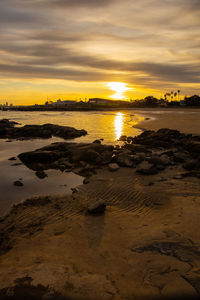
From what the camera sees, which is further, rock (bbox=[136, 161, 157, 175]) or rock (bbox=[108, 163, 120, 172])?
rock (bbox=[108, 163, 120, 172])

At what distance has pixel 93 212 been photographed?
20.2ft

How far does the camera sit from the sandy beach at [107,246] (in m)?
3.36

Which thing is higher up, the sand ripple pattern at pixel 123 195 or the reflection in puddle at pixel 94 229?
the sand ripple pattern at pixel 123 195

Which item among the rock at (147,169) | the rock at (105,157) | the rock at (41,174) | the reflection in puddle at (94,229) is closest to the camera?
the reflection in puddle at (94,229)

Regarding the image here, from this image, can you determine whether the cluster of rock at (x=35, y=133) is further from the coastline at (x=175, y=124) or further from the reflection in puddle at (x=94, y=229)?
the reflection in puddle at (x=94, y=229)

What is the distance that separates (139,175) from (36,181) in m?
4.33

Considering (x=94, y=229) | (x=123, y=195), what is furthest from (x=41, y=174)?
(x=94, y=229)

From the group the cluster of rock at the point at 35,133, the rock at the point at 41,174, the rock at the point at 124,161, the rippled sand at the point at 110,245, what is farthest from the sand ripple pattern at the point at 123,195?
the cluster of rock at the point at 35,133

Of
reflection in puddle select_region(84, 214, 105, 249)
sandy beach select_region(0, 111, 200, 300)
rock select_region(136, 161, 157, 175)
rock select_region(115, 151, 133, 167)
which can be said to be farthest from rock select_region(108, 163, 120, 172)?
reflection in puddle select_region(84, 214, 105, 249)

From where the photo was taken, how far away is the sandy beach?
11.0 feet

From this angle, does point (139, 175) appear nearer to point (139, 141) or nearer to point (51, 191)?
point (51, 191)

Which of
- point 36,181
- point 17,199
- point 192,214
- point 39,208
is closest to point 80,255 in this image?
point 39,208

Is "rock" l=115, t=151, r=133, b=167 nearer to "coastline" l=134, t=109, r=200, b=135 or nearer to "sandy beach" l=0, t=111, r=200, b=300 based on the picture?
"sandy beach" l=0, t=111, r=200, b=300

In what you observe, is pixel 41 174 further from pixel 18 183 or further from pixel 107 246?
pixel 107 246
